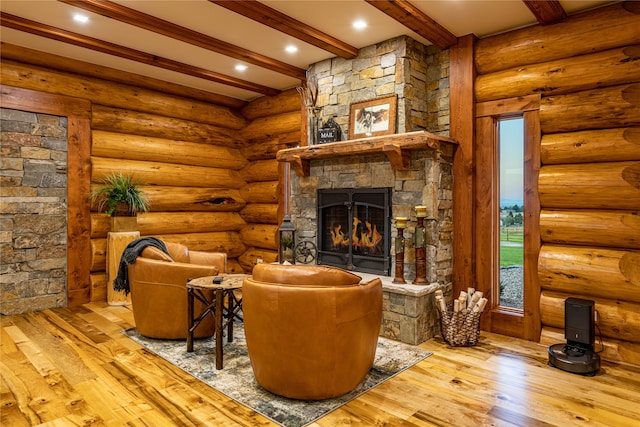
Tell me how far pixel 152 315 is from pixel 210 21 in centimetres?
287

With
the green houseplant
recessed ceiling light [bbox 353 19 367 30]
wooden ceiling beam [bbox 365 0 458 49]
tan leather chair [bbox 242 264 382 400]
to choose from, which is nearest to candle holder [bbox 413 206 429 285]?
tan leather chair [bbox 242 264 382 400]

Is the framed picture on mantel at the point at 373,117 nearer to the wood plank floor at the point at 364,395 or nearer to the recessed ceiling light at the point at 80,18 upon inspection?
the wood plank floor at the point at 364,395

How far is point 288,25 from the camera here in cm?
402

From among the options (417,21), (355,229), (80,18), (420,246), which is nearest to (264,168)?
(355,229)

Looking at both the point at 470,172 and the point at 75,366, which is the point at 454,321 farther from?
the point at 75,366

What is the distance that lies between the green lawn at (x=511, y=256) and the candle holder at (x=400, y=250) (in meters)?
1.12

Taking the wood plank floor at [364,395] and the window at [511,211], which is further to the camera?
the window at [511,211]

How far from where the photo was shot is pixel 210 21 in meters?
→ 4.13

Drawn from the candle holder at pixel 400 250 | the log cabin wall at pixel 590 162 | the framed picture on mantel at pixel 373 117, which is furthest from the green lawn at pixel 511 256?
the framed picture on mantel at pixel 373 117

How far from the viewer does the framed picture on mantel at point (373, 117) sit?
14.5ft

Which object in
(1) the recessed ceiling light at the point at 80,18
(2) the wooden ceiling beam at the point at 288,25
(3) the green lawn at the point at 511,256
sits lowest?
(3) the green lawn at the point at 511,256

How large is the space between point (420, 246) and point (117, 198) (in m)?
3.75

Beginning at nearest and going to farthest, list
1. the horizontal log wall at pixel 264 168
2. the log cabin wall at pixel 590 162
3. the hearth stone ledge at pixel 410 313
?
the log cabin wall at pixel 590 162, the hearth stone ledge at pixel 410 313, the horizontal log wall at pixel 264 168

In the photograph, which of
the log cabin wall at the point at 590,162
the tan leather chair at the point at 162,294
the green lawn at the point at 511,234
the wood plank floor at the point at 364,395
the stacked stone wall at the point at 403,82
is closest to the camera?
the wood plank floor at the point at 364,395
